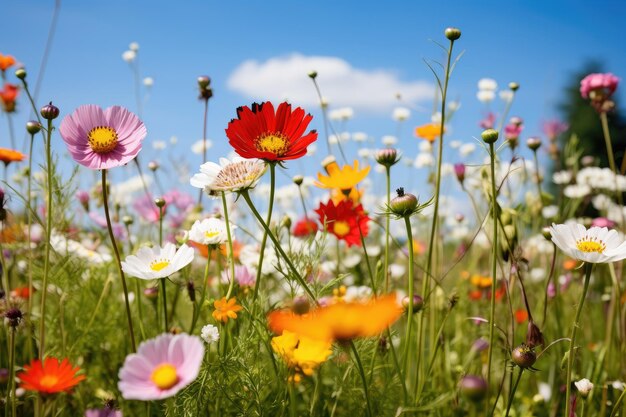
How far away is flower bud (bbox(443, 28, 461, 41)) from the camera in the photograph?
82cm

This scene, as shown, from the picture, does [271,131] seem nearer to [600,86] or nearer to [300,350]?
[300,350]

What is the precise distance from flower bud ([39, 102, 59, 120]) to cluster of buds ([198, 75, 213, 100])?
0.49 metres

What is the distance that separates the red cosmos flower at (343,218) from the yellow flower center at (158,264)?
29 centimetres

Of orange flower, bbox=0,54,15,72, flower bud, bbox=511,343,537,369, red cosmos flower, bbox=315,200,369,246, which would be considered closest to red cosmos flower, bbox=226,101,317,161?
red cosmos flower, bbox=315,200,369,246

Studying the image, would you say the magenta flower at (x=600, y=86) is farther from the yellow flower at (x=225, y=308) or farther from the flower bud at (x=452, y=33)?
the yellow flower at (x=225, y=308)

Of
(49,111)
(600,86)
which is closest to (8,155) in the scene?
(49,111)

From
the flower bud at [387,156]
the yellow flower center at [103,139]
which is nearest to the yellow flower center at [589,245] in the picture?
the flower bud at [387,156]

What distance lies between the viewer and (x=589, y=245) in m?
0.76

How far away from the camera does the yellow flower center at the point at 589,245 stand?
0.75 meters

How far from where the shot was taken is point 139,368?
52 centimetres

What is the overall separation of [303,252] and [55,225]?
0.47 m

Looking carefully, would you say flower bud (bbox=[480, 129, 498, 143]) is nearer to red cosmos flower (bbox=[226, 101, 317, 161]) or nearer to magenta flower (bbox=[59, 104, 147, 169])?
red cosmos flower (bbox=[226, 101, 317, 161])

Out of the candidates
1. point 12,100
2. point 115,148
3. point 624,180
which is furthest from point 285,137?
point 624,180

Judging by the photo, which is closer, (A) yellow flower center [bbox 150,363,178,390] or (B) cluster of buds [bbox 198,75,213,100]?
(A) yellow flower center [bbox 150,363,178,390]
